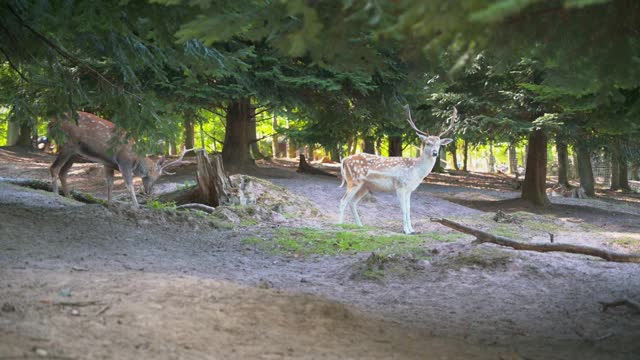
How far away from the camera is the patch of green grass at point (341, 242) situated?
867 cm

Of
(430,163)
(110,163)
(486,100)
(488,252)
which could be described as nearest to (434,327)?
(488,252)

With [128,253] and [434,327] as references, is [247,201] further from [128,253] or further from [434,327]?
[434,327]

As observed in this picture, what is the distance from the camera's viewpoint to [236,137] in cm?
1994

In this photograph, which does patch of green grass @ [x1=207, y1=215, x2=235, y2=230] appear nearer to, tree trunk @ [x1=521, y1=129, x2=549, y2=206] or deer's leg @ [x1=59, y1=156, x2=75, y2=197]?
deer's leg @ [x1=59, y1=156, x2=75, y2=197]

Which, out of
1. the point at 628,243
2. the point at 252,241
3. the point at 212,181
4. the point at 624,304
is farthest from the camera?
the point at 212,181

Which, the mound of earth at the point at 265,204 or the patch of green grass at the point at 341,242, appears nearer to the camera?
the patch of green grass at the point at 341,242

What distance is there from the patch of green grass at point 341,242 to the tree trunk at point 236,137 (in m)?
9.97

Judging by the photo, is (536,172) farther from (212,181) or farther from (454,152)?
(454,152)

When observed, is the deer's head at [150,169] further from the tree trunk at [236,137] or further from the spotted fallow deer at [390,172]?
the tree trunk at [236,137]

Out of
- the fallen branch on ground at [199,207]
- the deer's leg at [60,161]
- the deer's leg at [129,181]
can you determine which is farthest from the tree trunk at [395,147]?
the deer's leg at [60,161]

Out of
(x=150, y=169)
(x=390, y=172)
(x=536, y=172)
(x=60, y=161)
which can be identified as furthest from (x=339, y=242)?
(x=536, y=172)

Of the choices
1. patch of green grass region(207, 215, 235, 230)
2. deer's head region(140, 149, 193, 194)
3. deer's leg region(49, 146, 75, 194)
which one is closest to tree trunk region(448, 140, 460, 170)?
deer's head region(140, 149, 193, 194)

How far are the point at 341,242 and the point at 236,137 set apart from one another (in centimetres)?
1129

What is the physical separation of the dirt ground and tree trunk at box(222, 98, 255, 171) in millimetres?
9306
